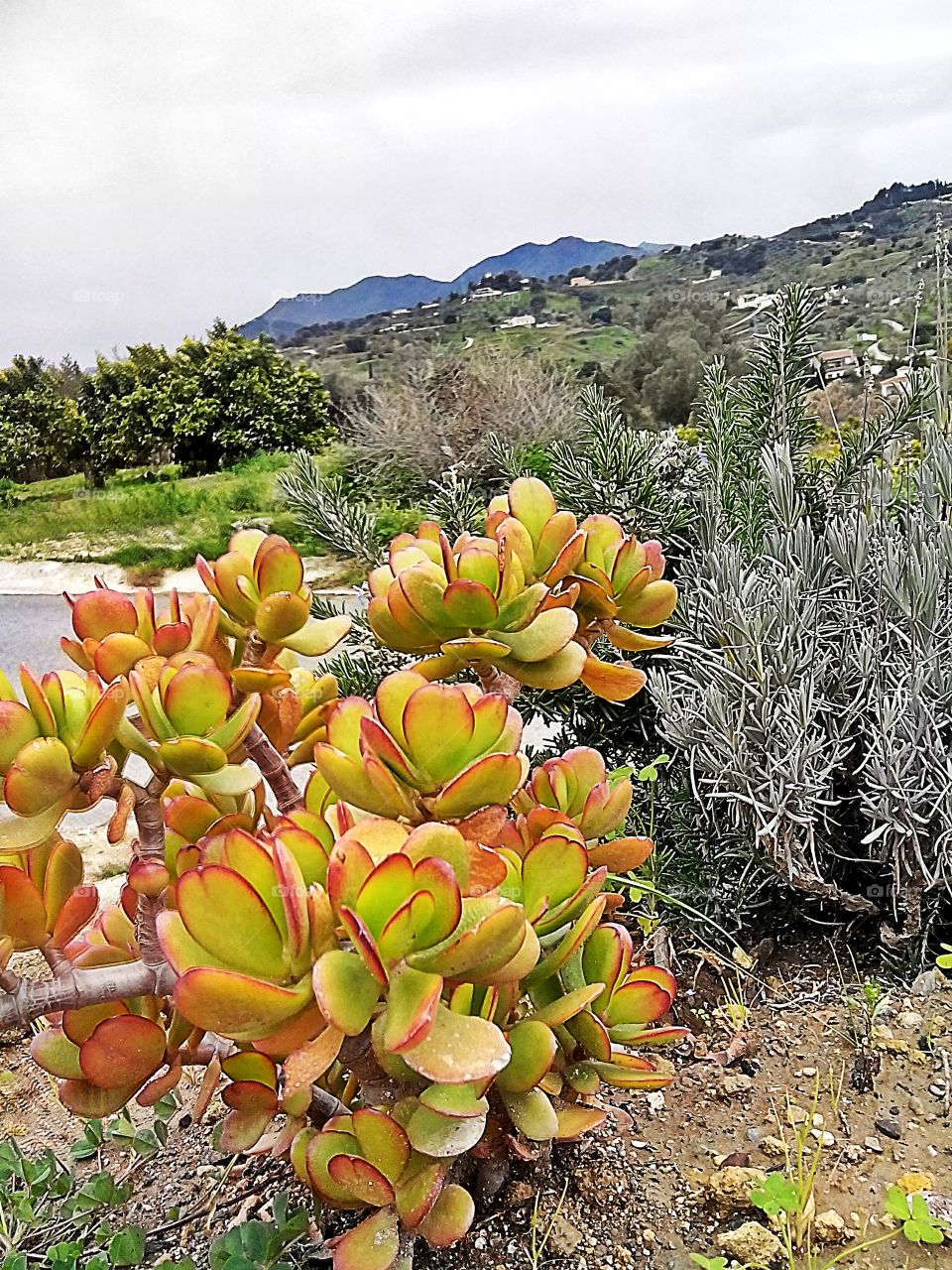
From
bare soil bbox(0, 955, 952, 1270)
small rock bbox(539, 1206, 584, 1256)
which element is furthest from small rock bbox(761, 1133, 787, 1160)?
small rock bbox(539, 1206, 584, 1256)

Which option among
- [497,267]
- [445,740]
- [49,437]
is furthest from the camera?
[497,267]

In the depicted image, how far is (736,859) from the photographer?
1122mm

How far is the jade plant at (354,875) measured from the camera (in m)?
0.42

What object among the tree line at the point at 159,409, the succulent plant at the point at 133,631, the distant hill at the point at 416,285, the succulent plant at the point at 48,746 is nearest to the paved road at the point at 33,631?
the tree line at the point at 159,409

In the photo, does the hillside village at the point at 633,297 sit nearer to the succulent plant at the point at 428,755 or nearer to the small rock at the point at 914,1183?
the small rock at the point at 914,1183

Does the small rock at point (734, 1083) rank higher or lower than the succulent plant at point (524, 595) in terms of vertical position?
lower

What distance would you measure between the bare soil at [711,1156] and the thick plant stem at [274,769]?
26 centimetres

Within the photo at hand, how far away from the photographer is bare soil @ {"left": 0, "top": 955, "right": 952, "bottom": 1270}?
2.08ft

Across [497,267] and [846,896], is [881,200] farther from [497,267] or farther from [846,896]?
[846,896]

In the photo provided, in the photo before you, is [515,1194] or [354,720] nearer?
[354,720]

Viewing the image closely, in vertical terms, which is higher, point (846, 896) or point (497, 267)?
point (497, 267)

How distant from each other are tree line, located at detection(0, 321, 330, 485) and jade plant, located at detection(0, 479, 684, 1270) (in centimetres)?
772

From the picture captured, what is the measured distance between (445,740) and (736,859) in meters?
0.74

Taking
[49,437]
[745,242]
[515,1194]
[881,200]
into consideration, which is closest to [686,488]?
[515,1194]
